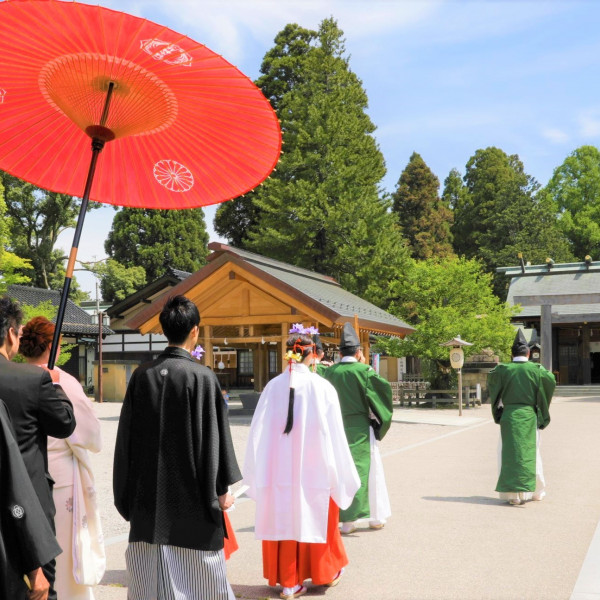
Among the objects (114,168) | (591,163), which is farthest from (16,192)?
(591,163)

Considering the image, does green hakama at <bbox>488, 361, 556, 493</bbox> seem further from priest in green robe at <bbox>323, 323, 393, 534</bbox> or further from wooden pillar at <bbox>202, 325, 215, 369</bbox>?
wooden pillar at <bbox>202, 325, 215, 369</bbox>

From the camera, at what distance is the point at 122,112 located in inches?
154

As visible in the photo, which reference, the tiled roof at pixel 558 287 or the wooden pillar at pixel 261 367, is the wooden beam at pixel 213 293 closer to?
the wooden pillar at pixel 261 367

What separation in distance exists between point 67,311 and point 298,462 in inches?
1261

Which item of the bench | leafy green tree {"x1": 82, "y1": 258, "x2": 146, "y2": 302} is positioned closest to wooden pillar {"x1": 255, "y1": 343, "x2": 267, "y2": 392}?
the bench

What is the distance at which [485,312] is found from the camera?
26781mm

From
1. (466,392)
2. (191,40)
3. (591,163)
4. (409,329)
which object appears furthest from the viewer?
(591,163)

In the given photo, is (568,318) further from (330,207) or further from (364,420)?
(364,420)

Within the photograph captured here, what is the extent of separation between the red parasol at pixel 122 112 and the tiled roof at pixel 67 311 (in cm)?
3126

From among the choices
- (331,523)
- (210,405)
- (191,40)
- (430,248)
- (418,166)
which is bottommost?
(331,523)

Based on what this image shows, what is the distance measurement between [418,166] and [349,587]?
44209 millimetres

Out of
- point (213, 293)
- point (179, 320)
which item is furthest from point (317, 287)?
point (179, 320)

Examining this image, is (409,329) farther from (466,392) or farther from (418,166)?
(418,166)

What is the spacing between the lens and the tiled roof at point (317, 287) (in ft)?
61.1
